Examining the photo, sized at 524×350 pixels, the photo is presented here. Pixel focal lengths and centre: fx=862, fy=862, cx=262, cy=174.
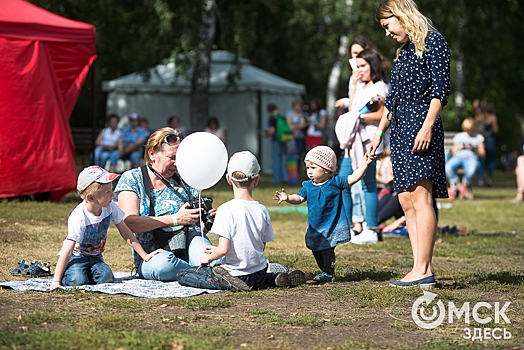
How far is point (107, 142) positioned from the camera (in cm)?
2023

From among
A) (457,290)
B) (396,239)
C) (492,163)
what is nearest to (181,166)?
(457,290)

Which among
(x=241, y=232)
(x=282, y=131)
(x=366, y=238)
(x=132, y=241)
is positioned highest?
(x=282, y=131)

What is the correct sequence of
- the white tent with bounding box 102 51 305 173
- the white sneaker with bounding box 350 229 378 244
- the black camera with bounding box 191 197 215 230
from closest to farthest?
the black camera with bounding box 191 197 215 230, the white sneaker with bounding box 350 229 378 244, the white tent with bounding box 102 51 305 173

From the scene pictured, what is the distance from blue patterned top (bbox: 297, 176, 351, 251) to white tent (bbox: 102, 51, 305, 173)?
18025 millimetres

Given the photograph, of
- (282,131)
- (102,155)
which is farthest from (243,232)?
(102,155)

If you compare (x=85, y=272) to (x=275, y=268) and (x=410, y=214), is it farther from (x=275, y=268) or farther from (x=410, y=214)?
(x=410, y=214)

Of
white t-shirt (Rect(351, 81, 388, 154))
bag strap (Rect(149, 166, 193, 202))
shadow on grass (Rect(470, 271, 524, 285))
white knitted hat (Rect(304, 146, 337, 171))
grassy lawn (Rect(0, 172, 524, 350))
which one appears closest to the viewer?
grassy lawn (Rect(0, 172, 524, 350))

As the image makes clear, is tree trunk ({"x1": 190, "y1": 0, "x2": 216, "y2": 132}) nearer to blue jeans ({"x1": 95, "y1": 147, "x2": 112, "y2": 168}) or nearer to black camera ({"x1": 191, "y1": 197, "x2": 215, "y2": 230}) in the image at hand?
blue jeans ({"x1": 95, "y1": 147, "x2": 112, "y2": 168})

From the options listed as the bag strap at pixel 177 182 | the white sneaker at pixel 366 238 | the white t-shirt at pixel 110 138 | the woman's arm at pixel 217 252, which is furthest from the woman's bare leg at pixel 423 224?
the white t-shirt at pixel 110 138

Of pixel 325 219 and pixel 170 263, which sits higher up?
pixel 325 219

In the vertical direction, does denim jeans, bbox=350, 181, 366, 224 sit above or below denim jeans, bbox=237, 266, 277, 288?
above

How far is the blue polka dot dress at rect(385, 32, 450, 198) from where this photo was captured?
20.1ft

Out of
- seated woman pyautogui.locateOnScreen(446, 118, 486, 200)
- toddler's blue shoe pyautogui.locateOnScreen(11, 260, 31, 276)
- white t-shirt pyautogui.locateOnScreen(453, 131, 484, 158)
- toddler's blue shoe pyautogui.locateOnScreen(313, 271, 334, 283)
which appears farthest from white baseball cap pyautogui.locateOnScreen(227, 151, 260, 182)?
white t-shirt pyautogui.locateOnScreen(453, 131, 484, 158)

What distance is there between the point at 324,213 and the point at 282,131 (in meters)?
13.6
